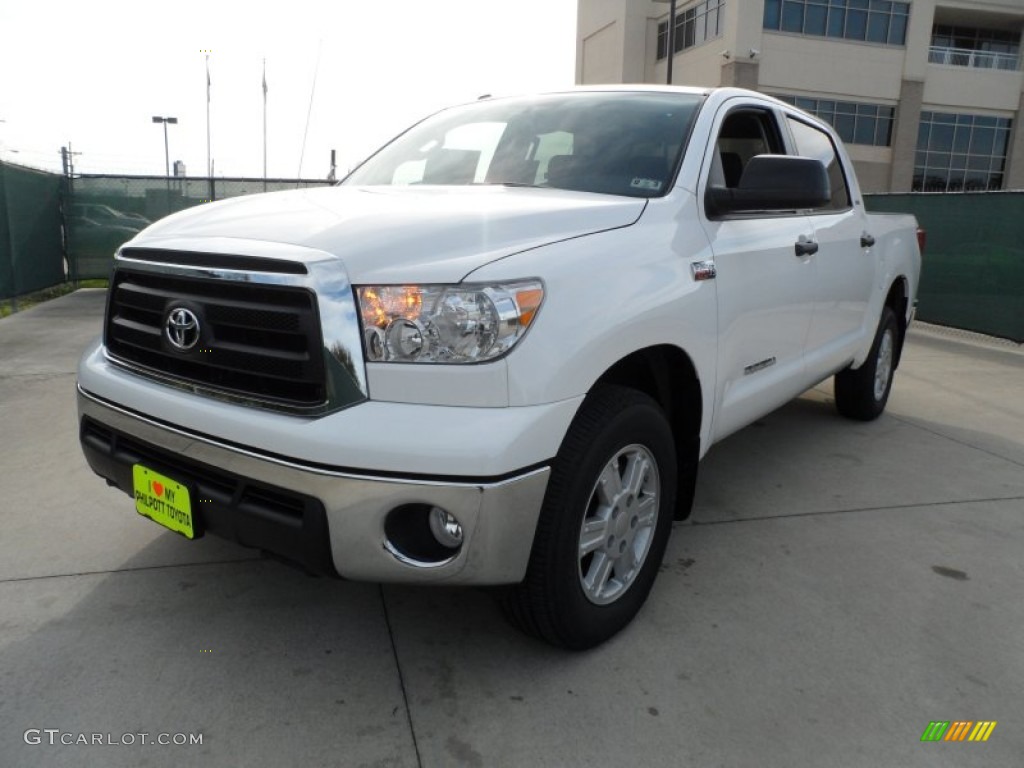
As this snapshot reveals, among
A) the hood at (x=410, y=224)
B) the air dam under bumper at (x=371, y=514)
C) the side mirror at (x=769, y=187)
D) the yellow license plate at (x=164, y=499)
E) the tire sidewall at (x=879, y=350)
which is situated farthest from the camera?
the tire sidewall at (x=879, y=350)

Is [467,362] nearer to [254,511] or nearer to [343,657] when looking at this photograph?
→ [254,511]

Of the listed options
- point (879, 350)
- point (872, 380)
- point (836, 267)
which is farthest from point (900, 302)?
point (836, 267)

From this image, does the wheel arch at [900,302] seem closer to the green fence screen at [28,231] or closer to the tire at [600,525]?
the tire at [600,525]

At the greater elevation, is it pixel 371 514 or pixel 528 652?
pixel 371 514

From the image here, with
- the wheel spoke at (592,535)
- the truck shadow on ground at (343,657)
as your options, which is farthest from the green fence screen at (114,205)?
the wheel spoke at (592,535)

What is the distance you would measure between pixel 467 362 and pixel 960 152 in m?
44.2

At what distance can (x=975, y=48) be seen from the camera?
134ft

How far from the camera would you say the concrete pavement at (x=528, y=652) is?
2189 mm

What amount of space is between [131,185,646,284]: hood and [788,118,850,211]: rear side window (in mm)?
1922

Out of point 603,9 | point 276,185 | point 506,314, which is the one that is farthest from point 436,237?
point 603,9

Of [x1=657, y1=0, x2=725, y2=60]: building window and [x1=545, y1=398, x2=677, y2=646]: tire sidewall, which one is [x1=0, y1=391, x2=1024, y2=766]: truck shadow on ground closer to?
[x1=545, y1=398, x2=677, y2=646]: tire sidewall

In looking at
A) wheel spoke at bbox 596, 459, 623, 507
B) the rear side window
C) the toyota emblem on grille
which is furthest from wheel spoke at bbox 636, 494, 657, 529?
the rear side window

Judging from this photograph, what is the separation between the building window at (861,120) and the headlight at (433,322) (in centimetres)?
3876

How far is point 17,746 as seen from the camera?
6.94 feet
